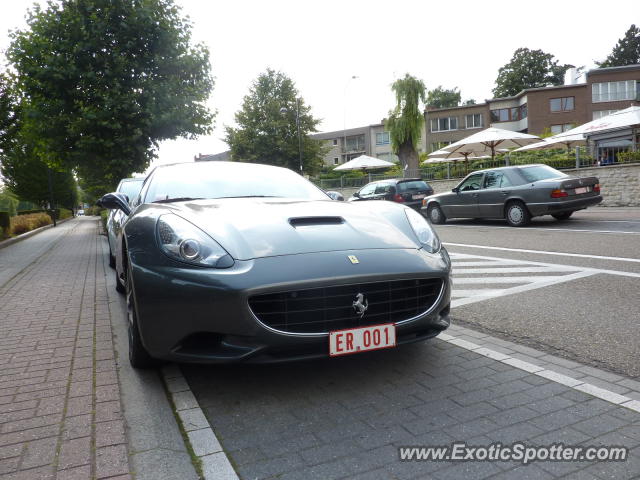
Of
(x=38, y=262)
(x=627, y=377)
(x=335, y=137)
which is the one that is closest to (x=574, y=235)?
(x=627, y=377)

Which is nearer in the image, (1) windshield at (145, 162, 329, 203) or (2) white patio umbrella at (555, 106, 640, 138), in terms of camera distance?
(1) windshield at (145, 162, 329, 203)

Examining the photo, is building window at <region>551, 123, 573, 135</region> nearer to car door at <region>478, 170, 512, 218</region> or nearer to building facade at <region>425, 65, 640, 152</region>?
building facade at <region>425, 65, 640, 152</region>

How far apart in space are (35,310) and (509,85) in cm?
7914

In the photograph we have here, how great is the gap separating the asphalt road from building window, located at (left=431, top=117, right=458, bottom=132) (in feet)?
164

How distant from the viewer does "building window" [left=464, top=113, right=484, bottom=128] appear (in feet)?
184

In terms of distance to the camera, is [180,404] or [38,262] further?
[38,262]

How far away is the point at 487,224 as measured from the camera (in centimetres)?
1402

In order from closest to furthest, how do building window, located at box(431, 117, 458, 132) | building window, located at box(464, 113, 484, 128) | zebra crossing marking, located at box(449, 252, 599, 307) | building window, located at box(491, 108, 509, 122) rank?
1. zebra crossing marking, located at box(449, 252, 599, 307)
2. building window, located at box(491, 108, 509, 122)
3. building window, located at box(464, 113, 484, 128)
4. building window, located at box(431, 117, 458, 132)

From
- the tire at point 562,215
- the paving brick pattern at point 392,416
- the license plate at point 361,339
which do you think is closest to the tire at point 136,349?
the paving brick pattern at point 392,416

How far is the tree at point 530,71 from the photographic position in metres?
73.0

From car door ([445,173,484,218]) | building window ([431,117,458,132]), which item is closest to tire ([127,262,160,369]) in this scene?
car door ([445,173,484,218])

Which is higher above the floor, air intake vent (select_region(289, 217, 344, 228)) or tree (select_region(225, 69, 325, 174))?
tree (select_region(225, 69, 325, 174))

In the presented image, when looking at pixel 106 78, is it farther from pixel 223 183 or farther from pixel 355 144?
pixel 355 144

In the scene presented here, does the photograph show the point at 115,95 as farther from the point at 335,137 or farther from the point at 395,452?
the point at 335,137
